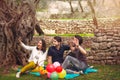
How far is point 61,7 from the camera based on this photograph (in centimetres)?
3312

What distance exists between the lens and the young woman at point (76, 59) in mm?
9812

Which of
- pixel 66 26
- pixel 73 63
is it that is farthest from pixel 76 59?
pixel 66 26

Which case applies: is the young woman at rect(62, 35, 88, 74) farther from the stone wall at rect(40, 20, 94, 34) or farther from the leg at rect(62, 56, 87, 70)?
the stone wall at rect(40, 20, 94, 34)

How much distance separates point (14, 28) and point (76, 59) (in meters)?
2.76

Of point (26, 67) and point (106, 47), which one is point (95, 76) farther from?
point (106, 47)

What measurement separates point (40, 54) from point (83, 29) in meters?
15.8

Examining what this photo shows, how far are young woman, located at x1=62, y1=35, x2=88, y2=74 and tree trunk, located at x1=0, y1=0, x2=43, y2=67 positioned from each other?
2246 millimetres

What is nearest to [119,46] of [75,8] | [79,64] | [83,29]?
[79,64]

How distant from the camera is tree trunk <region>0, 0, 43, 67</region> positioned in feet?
37.2

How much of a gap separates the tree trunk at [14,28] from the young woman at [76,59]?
2.25 meters

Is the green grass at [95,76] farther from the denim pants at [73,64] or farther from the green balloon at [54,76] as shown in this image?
the green balloon at [54,76]

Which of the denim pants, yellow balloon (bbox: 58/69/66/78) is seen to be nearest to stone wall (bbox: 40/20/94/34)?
the denim pants

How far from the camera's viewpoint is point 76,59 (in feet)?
32.3

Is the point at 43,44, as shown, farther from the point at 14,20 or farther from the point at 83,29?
the point at 83,29
